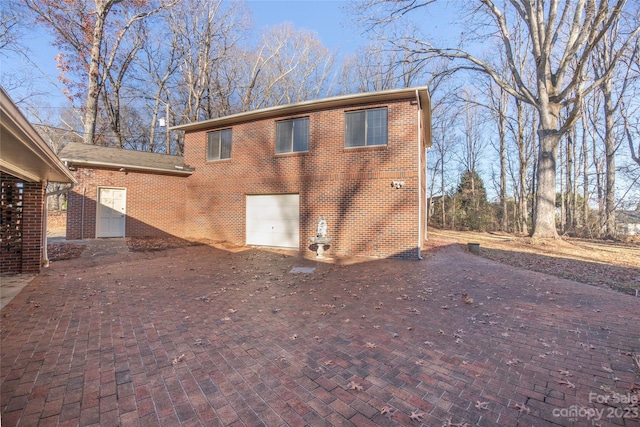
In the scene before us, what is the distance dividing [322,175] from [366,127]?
7.28ft

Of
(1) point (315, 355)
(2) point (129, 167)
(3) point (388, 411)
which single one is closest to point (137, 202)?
(2) point (129, 167)

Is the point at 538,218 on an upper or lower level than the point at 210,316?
upper

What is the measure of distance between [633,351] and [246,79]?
1060 inches

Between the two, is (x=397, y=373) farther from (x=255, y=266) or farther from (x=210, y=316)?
(x=255, y=266)

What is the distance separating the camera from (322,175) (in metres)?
10.6

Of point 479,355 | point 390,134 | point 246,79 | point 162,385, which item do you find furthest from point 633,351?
point 246,79

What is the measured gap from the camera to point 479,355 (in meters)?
3.16

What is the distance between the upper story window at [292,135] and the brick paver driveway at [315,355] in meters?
6.66

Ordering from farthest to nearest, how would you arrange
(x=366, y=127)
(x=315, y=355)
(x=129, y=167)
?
(x=129, y=167)
(x=366, y=127)
(x=315, y=355)

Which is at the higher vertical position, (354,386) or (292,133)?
(292,133)

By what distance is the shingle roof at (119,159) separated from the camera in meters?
11.7

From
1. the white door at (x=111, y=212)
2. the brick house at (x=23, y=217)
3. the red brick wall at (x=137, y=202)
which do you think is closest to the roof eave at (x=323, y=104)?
the red brick wall at (x=137, y=202)

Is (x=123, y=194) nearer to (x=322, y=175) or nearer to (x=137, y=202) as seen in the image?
(x=137, y=202)

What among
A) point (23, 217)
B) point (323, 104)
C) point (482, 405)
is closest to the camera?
point (482, 405)
